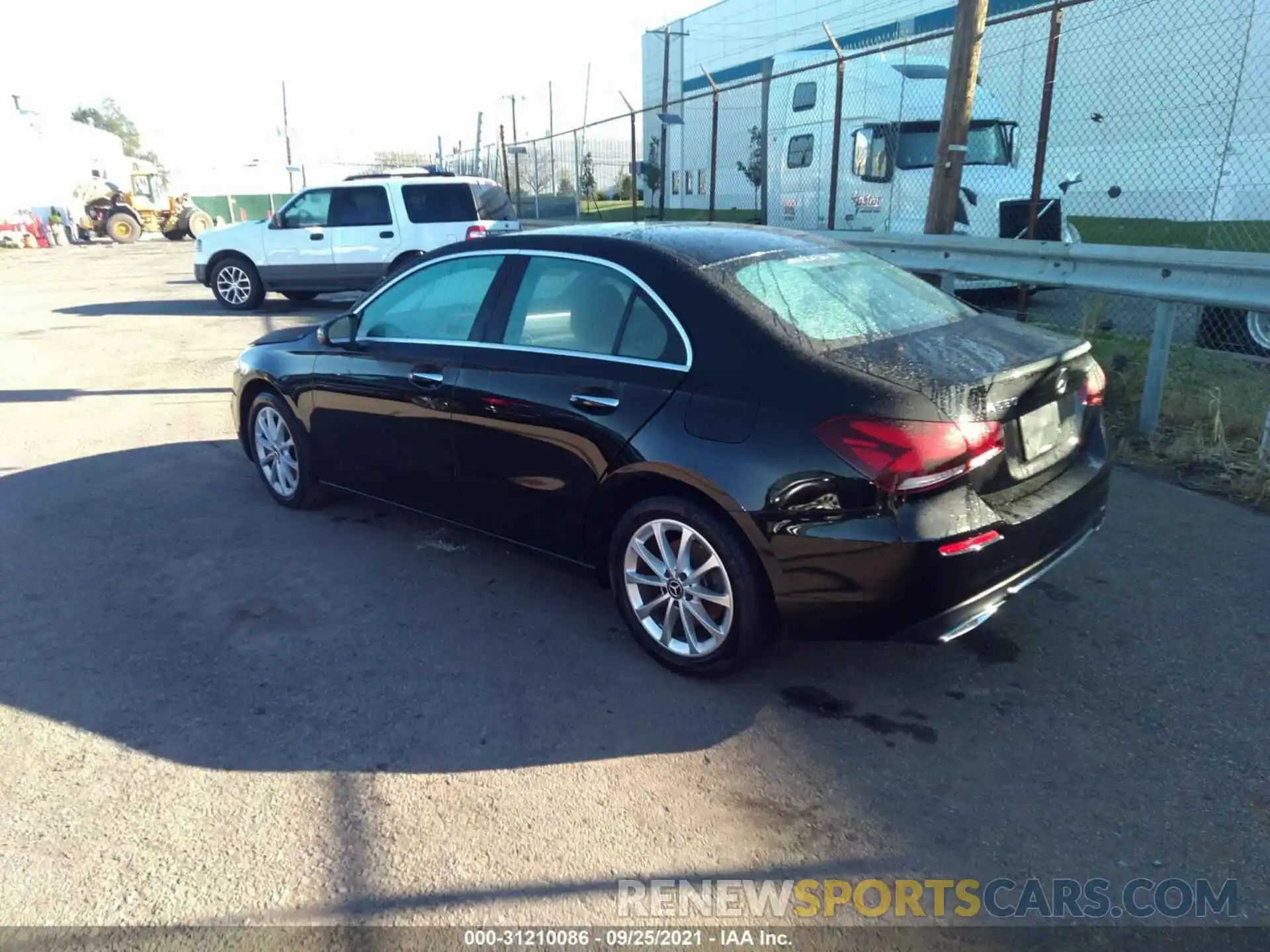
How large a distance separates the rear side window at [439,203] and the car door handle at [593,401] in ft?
37.5

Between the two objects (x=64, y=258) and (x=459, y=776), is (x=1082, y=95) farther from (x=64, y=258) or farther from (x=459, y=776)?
(x=64, y=258)

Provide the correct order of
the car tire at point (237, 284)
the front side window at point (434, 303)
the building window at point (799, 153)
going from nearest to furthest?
the front side window at point (434, 303)
the building window at point (799, 153)
the car tire at point (237, 284)

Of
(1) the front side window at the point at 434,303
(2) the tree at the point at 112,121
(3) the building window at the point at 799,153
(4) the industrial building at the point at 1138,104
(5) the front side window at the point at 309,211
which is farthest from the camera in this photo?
(2) the tree at the point at 112,121

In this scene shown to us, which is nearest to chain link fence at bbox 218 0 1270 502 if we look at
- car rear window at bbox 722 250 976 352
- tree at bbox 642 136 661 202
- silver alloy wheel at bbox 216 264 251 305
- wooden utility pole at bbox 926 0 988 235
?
wooden utility pole at bbox 926 0 988 235

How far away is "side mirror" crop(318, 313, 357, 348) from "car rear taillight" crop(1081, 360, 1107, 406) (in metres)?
3.58

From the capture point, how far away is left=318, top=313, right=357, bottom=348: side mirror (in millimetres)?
4949

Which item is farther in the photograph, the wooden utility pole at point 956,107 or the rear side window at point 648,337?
the wooden utility pole at point 956,107

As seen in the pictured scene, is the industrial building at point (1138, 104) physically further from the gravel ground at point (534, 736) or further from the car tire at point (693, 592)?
the car tire at point (693, 592)

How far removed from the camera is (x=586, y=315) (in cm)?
384

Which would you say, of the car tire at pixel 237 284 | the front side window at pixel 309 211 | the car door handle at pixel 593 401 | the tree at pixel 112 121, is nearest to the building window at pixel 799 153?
the front side window at pixel 309 211

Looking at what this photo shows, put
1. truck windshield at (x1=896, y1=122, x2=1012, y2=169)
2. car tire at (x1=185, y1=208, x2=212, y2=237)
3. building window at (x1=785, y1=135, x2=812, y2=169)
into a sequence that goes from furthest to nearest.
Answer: car tire at (x1=185, y1=208, x2=212, y2=237) < building window at (x1=785, y1=135, x2=812, y2=169) < truck windshield at (x1=896, y1=122, x2=1012, y2=169)

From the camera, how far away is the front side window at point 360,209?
14.2 metres

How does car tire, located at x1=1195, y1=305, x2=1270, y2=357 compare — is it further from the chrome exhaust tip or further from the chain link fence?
Result: the chrome exhaust tip

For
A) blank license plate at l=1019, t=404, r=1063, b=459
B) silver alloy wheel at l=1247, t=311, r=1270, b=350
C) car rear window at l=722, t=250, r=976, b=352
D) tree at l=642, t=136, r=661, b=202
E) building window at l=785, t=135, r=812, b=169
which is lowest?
silver alloy wheel at l=1247, t=311, r=1270, b=350
